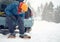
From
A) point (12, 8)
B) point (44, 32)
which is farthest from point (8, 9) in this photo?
point (44, 32)

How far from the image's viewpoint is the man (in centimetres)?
152

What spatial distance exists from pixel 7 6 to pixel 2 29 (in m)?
0.20

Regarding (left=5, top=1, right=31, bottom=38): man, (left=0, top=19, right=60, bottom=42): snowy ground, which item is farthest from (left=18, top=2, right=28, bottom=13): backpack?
(left=0, top=19, right=60, bottom=42): snowy ground

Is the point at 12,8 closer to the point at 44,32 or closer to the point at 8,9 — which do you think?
the point at 8,9

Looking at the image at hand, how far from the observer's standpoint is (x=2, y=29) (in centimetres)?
152

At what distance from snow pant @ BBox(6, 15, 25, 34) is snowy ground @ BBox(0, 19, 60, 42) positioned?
7 cm

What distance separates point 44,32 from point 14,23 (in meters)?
0.28

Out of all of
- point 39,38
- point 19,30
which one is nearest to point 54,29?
point 39,38

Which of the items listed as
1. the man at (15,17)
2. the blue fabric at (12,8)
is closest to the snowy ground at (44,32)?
the man at (15,17)

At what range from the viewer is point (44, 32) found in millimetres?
1564

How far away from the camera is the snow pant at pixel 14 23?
1.53 metres

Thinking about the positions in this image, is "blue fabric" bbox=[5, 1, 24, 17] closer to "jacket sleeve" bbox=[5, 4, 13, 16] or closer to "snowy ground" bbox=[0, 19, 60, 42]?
"jacket sleeve" bbox=[5, 4, 13, 16]

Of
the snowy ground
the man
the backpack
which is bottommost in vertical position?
the snowy ground

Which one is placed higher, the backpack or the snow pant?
the backpack
